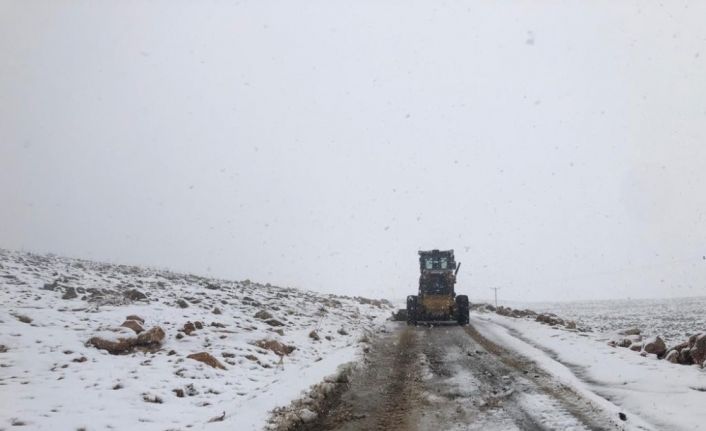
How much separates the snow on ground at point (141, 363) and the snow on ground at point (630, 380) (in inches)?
187

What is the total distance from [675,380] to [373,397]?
503cm

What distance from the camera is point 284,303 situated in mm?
19203

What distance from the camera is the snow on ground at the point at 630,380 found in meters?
5.79

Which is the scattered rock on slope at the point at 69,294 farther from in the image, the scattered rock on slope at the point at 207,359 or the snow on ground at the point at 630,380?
the snow on ground at the point at 630,380

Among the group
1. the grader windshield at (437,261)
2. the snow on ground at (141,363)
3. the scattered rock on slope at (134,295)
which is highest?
the grader windshield at (437,261)

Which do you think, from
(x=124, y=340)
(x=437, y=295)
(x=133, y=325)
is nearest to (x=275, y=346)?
(x=133, y=325)

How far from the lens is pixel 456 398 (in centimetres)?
747

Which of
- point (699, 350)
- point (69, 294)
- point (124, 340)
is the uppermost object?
point (69, 294)

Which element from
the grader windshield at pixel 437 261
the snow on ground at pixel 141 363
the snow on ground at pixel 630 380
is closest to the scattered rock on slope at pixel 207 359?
the snow on ground at pixel 141 363

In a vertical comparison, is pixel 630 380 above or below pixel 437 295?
below

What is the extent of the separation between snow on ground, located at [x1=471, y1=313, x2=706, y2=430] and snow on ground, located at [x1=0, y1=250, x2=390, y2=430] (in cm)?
474

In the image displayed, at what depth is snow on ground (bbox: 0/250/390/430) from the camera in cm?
639

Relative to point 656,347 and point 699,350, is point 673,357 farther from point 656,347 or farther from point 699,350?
point 656,347

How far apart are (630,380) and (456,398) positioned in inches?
125
